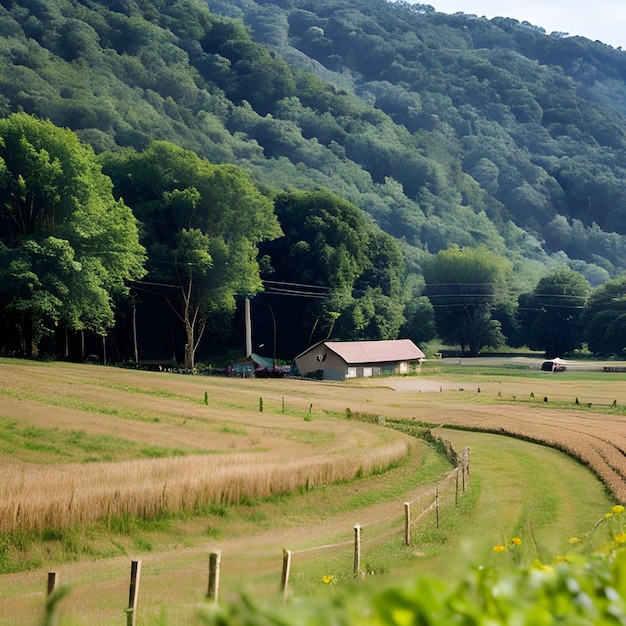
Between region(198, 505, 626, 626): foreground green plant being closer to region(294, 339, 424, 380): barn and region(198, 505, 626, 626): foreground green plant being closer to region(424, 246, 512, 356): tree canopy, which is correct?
region(294, 339, 424, 380): barn

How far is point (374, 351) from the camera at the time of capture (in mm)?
79500

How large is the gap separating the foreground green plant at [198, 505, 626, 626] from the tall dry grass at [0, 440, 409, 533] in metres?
20.0

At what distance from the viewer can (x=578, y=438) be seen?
38.7 metres

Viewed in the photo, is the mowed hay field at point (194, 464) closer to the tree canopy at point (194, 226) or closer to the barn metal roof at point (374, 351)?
the barn metal roof at point (374, 351)

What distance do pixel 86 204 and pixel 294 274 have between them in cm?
3428

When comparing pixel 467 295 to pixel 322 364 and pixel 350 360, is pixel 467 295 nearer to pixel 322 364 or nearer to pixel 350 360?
pixel 322 364

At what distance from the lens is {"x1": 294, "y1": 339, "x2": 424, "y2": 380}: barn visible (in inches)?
2980

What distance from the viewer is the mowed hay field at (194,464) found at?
2041 cm

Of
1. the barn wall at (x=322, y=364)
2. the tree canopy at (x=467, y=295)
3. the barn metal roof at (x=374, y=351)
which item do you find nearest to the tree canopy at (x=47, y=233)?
the barn wall at (x=322, y=364)

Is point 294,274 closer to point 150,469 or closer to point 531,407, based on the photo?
point 531,407

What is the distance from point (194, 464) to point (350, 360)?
47.8 meters

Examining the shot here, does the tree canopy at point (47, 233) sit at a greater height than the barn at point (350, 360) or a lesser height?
greater

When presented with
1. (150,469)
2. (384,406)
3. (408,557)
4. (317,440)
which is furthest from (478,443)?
(408,557)

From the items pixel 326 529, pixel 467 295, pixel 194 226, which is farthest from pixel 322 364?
pixel 326 529
